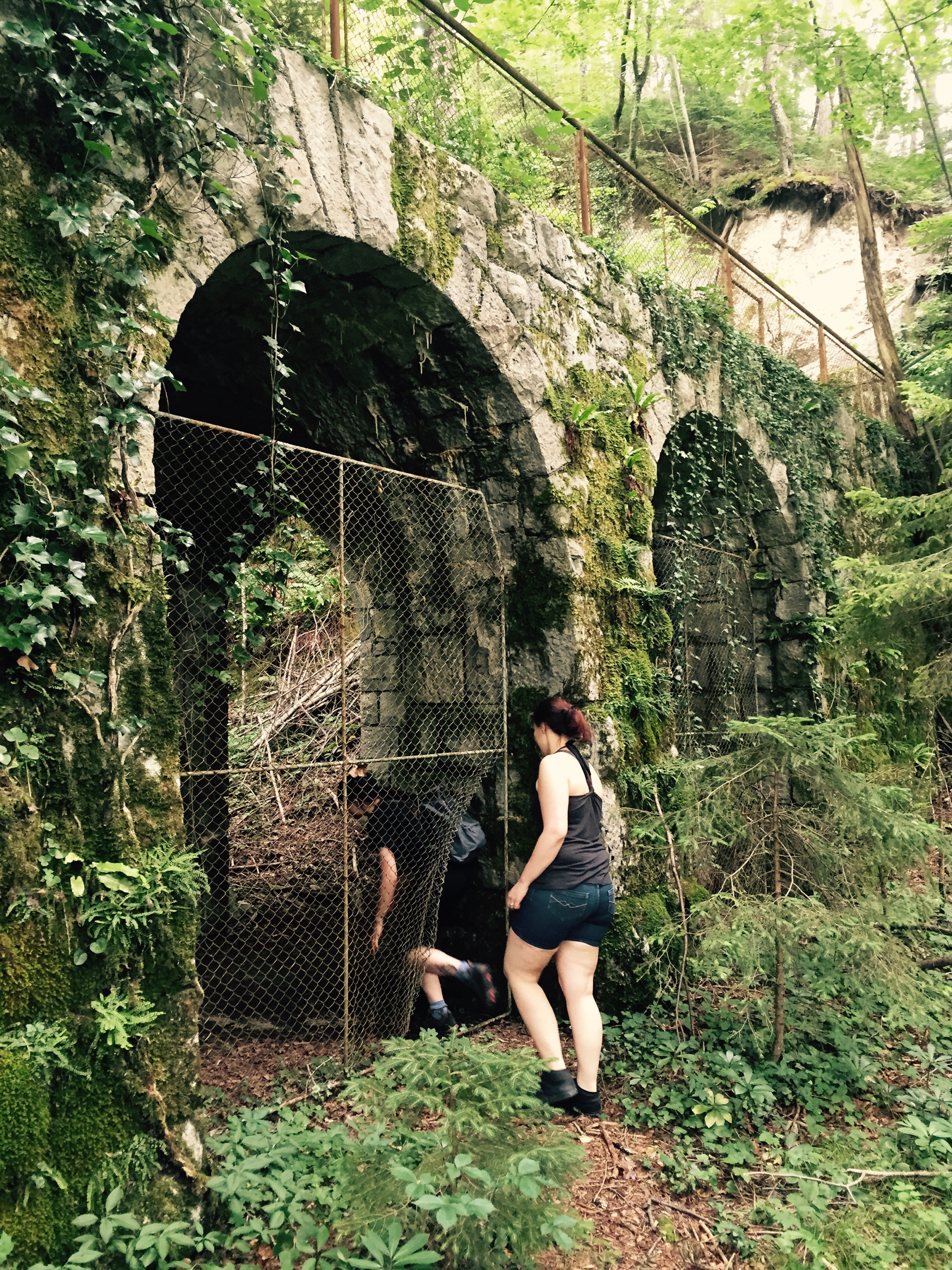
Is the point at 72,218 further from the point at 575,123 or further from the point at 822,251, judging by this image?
the point at 822,251

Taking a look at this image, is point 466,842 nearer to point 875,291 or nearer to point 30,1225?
point 30,1225

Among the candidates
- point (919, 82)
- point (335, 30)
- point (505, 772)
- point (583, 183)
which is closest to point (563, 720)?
point (505, 772)

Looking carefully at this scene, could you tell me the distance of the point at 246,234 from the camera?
3.00m

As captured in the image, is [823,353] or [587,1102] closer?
[587,1102]

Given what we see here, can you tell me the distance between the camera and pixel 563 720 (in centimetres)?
345

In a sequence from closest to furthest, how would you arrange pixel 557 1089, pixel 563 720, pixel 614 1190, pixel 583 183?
1. pixel 614 1190
2. pixel 557 1089
3. pixel 563 720
4. pixel 583 183

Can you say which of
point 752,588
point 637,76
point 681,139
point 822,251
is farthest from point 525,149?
point 681,139

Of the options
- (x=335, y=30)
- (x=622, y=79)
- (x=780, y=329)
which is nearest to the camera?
(x=335, y=30)

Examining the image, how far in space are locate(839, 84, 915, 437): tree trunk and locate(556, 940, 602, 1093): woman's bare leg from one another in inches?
323

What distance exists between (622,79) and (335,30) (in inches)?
459

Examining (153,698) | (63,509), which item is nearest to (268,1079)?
(153,698)

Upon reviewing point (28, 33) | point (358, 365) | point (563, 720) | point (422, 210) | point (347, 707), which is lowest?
point (563, 720)

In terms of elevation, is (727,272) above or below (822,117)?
below

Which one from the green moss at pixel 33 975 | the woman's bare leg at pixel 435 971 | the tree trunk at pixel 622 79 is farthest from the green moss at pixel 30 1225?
the tree trunk at pixel 622 79
